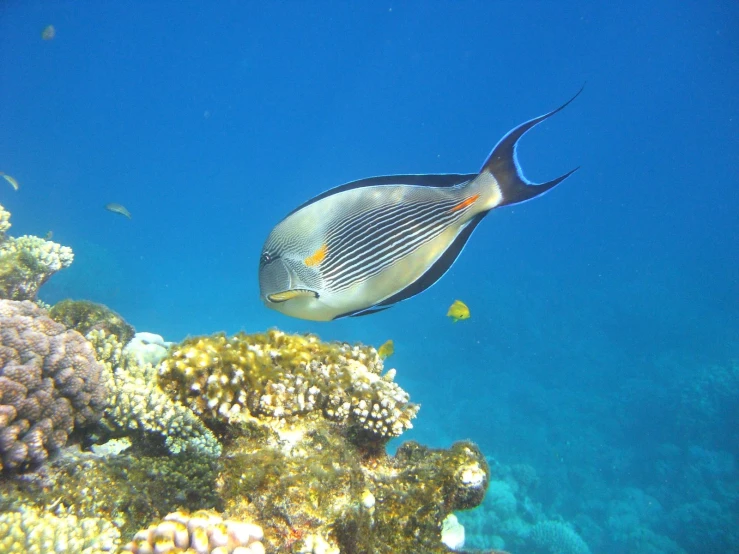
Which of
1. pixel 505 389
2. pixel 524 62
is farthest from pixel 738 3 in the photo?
pixel 505 389

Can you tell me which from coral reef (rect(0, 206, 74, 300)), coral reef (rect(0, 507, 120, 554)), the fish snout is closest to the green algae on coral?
coral reef (rect(0, 507, 120, 554))

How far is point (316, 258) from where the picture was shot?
1.96 metres

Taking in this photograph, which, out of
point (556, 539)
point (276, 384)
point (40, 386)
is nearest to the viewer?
point (40, 386)

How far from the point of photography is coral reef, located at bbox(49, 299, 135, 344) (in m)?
4.97

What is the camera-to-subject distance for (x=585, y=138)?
12494cm

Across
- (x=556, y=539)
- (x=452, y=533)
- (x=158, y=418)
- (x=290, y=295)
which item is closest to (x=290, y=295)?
(x=290, y=295)

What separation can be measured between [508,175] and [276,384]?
189 centimetres

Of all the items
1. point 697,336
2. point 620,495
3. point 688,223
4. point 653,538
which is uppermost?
point 688,223

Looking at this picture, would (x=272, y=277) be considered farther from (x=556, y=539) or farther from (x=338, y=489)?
Result: (x=556, y=539)

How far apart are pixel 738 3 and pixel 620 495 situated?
10796 cm

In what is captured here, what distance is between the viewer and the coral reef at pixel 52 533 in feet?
5.65

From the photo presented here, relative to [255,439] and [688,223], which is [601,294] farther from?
[688,223]

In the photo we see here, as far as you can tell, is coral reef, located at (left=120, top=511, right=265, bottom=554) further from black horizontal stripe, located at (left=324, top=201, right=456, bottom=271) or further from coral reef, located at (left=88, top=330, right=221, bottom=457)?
black horizontal stripe, located at (left=324, top=201, right=456, bottom=271)

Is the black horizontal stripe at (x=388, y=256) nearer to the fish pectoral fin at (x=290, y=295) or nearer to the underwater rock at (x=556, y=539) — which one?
the fish pectoral fin at (x=290, y=295)
